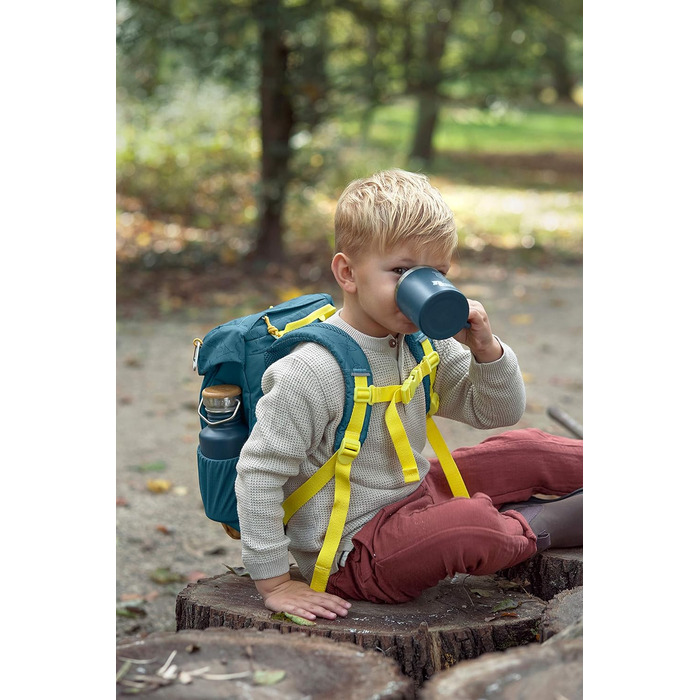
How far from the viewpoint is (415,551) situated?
7.62ft

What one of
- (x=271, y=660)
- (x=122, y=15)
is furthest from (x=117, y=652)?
(x=122, y=15)

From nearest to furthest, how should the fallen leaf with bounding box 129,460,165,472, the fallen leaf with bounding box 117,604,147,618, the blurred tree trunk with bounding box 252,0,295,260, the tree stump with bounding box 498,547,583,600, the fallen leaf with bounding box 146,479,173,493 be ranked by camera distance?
the tree stump with bounding box 498,547,583,600 < the fallen leaf with bounding box 117,604,147,618 < the fallen leaf with bounding box 146,479,173,493 < the fallen leaf with bounding box 129,460,165,472 < the blurred tree trunk with bounding box 252,0,295,260

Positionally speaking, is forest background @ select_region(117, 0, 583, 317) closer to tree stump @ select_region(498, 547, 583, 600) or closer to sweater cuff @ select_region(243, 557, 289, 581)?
tree stump @ select_region(498, 547, 583, 600)

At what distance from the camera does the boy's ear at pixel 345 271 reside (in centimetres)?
235

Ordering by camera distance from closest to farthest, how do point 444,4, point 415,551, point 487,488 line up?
point 415,551 < point 487,488 < point 444,4

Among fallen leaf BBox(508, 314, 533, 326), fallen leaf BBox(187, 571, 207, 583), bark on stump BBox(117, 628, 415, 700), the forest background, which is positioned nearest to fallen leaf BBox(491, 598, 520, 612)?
bark on stump BBox(117, 628, 415, 700)

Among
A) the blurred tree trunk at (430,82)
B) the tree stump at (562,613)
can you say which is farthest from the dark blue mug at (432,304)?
the blurred tree trunk at (430,82)

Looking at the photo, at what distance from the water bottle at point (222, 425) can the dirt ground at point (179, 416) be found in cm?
80

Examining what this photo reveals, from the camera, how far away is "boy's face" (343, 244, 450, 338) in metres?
2.28

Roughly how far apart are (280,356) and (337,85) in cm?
684

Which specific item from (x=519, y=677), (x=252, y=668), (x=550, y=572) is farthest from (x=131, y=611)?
(x=519, y=677)

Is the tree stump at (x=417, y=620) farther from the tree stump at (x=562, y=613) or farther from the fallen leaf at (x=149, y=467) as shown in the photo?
the fallen leaf at (x=149, y=467)

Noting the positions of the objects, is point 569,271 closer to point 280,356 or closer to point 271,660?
point 280,356
